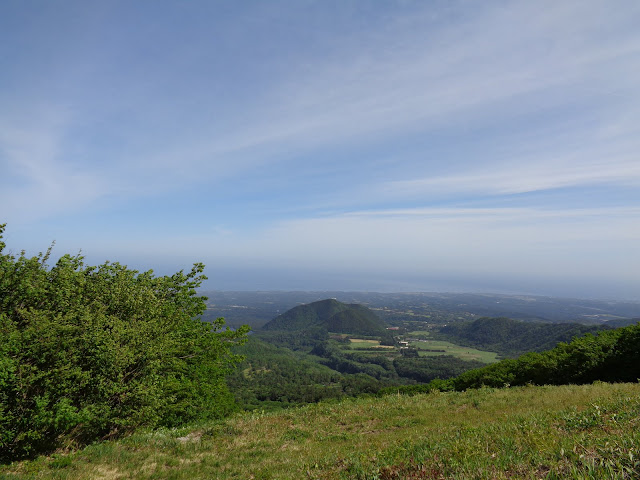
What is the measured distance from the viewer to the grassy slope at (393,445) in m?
5.59

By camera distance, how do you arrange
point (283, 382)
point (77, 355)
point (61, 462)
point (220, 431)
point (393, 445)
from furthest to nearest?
1. point (283, 382)
2. point (220, 431)
3. point (77, 355)
4. point (61, 462)
5. point (393, 445)

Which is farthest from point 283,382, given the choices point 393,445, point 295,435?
point 393,445

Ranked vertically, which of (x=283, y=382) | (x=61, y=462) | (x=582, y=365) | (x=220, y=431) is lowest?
(x=283, y=382)

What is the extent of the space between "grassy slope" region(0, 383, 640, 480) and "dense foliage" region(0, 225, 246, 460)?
128 cm

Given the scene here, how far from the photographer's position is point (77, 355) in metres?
12.1

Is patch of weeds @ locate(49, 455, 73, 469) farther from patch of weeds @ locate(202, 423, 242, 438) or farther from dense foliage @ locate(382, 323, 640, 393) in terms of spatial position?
dense foliage @ locate(382, 323, 640, 393)

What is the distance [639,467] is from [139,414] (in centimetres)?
1610

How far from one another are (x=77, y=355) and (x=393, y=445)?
12.6 meters

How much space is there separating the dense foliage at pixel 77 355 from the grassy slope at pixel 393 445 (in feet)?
4.21

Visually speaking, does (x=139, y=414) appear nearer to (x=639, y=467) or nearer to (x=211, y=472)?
(x=211, y=472)

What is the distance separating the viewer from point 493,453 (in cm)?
661

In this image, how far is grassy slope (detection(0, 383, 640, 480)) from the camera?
18.3 feet

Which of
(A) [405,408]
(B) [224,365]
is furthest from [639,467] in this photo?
(B) [224,365]

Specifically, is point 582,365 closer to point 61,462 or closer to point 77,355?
point 61,462
